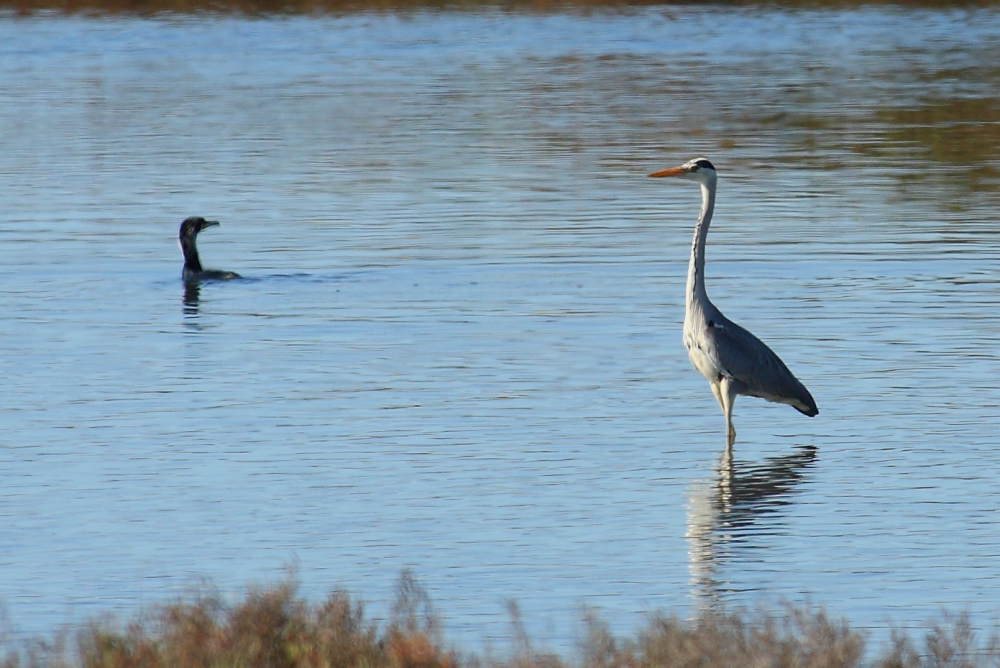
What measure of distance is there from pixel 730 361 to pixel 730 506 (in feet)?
6.09

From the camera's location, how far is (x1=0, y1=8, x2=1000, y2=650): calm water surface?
9.35m

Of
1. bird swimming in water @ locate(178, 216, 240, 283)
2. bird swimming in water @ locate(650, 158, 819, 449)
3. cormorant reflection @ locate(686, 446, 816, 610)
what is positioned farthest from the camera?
bird swimming in water @ locate(178, 216, 240, 283)

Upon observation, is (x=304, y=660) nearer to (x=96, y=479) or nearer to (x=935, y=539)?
(x=935, y=539)

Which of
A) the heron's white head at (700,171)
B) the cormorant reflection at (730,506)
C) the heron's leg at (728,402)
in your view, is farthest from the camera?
the heron's white head at (700,171)

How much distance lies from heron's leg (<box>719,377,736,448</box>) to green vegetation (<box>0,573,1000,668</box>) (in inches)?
192

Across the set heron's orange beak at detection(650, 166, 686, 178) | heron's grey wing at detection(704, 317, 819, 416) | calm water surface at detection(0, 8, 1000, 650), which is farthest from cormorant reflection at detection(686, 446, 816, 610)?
heron's orange beak at detection(650, 166, 686, 178)

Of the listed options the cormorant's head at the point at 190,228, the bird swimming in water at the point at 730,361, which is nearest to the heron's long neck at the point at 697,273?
the bird swimming in water at the point at 730,361

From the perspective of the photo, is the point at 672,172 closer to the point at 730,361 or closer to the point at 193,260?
the point at 730,361

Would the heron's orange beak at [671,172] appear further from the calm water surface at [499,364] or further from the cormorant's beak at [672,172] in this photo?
the calm water surface at [499,364]

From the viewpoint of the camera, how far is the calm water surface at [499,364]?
935 cm

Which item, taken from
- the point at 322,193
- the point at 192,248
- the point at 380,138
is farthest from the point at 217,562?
the point at 380,138

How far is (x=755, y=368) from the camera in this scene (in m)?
12.1

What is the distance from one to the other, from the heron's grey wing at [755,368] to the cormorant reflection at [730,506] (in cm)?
46

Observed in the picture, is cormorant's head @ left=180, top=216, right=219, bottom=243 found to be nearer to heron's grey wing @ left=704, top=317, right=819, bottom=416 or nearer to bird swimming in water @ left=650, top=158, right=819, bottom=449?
bird swimming in water @ left=650, top=158, right=819, bottom=449
